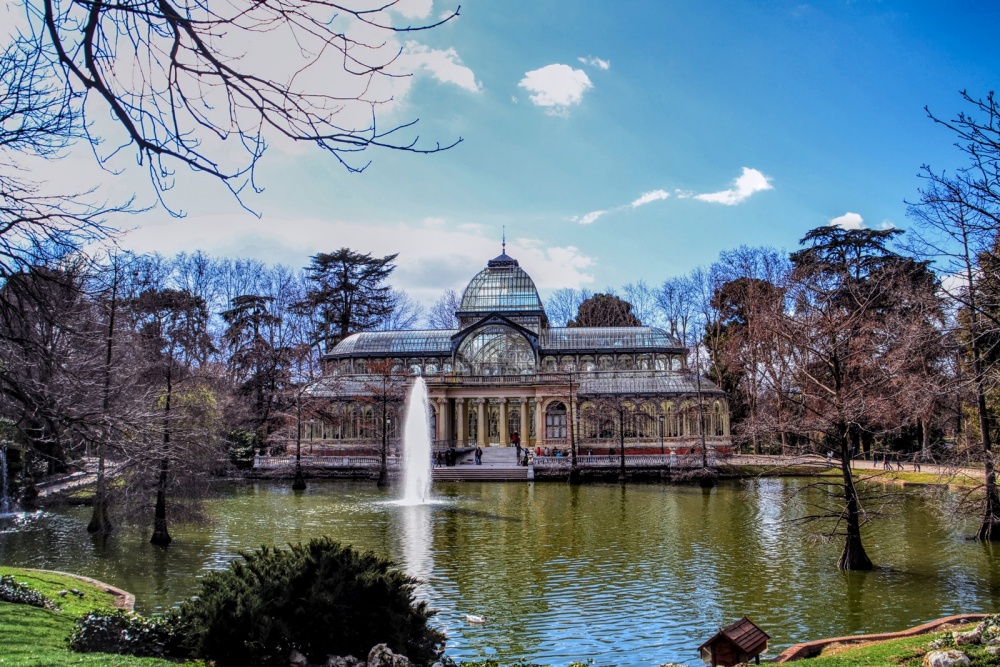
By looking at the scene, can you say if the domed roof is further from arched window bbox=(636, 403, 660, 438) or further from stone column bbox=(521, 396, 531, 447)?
arched window bbox=(636, 403, 660, 438)

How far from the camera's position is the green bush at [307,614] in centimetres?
718

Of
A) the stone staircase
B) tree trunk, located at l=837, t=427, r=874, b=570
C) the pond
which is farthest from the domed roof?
tree trunk, located at l=837, t=427, r=874, b=570

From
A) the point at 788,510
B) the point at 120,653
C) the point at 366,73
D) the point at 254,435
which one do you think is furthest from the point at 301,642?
the point at 254,435

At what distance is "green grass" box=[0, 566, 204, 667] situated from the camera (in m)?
6.61

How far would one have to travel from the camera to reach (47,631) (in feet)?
26.1

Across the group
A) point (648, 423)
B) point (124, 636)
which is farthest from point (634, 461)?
point (124, 636)

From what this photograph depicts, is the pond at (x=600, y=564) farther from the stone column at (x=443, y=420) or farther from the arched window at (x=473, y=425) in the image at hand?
the arched window at (x=473, y=425)

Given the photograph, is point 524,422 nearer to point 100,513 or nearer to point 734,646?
point 100,513

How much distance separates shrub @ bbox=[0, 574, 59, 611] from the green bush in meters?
2.76

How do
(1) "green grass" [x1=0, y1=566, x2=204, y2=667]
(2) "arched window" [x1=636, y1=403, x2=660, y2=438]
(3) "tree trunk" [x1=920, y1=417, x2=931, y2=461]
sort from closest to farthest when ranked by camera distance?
(1) "green grass" [x1=0, y1=566, x2=204, y2=667] → (3) "tree trunk" [x1=920, y1=417, x2=931, y2=461] → (2) "arched window" [x1=636, y1=403, x2=660, y2=438]

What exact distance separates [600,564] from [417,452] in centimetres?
1973

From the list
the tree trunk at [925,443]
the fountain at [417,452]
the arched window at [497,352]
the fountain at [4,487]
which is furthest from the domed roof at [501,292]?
the fountain at [4,487]

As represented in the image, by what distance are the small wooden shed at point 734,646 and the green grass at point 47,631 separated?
5.27m

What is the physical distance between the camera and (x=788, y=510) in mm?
22250
